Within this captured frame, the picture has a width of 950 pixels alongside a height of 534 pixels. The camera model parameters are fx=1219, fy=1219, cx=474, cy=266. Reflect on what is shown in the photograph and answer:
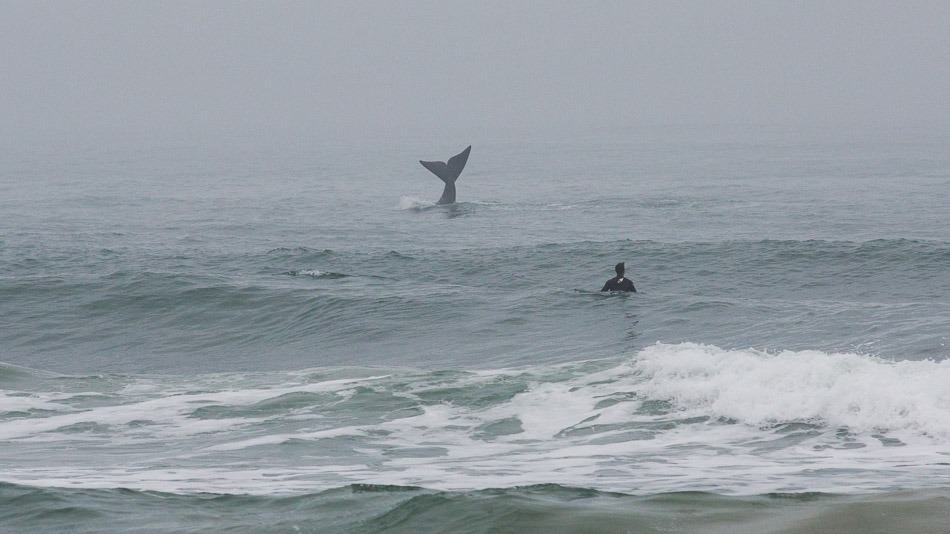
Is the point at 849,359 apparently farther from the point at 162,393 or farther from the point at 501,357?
the point at 162,393

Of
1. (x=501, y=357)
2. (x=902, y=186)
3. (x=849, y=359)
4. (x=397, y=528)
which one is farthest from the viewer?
(x=902, y=186)

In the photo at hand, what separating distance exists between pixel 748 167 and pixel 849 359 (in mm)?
56108

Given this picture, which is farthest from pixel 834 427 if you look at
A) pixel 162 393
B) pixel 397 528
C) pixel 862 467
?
pixel 162 393

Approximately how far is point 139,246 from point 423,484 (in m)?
27.1

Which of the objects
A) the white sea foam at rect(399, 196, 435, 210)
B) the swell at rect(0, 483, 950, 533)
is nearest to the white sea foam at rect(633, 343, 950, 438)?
the swell at rect(0, 483, 950, 533)

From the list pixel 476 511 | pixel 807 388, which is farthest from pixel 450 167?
pixel 476 511

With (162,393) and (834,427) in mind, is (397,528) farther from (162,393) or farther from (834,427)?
(162,393)

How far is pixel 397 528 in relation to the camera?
9.26m

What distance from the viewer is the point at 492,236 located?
123ft

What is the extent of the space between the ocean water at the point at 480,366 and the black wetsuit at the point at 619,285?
8.5 inches

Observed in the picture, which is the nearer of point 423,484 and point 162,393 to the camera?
point 423,484

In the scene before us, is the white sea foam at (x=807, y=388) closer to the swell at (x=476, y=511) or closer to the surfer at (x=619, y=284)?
the swell at (x=476, y=511)

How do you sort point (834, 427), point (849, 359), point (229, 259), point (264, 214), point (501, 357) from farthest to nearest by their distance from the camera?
1. point (264, 214)
2. point (229, 259)
3. point (501, 357)
4. point (849, 359)
5. point (834, 427)

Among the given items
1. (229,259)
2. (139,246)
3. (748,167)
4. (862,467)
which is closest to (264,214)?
(139,246)
